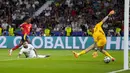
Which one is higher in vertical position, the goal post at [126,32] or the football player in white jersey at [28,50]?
the goal post at [126,32]

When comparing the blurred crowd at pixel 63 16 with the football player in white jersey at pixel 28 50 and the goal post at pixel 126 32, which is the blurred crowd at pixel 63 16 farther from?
the goal post at pixel 126 32

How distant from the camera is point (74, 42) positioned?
34.6 meters

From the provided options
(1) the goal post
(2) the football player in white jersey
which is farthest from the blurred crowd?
(1) the goal post

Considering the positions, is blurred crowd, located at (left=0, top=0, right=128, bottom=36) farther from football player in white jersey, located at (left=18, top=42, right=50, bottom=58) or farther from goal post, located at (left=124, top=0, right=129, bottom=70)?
goal post, located at (left=124, top=0, right=129, bottom=70)

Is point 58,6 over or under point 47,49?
over

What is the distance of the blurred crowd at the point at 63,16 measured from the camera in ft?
127

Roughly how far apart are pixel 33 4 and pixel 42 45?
1001cm

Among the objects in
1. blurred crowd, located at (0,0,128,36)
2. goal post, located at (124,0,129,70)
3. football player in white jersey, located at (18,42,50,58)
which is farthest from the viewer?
blurred crowd, located at (0,0,128,36)

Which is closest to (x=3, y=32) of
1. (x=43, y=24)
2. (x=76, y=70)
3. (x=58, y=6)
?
(x=43, y=24)

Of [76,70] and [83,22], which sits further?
[83,22]

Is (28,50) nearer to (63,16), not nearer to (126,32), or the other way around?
(126,32)

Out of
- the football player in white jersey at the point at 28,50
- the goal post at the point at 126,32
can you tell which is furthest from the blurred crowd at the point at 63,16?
the goal post at the point at 126,32

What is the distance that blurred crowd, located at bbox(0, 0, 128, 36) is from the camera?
38.7m

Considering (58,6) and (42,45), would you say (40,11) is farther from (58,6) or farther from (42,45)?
(42,45)
